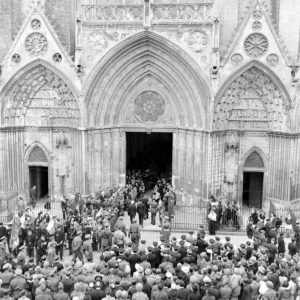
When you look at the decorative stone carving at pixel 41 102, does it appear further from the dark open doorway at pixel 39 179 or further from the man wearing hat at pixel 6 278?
the man wearing hat at pixel 6 278

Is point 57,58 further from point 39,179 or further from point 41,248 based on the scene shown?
point 41,248

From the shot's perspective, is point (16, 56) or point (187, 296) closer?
point (187, 296)

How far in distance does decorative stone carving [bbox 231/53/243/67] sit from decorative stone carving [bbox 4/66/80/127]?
30.6ft

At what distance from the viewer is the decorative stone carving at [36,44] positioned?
84.3ft

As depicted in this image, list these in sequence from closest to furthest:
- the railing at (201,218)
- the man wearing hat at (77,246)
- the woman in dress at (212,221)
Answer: the man wearing hat at (77,246) < the woman in dress at (212,221) < the railing at (201,218)

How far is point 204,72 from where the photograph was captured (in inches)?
985

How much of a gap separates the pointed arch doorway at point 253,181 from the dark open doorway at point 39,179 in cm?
1283

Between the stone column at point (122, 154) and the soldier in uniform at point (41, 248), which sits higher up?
the stone column at point (122, 154)

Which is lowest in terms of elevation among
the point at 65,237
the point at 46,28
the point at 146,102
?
the point at 65,237

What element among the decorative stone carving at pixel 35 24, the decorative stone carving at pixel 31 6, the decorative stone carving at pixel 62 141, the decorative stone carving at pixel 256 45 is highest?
the decorative stone carving at pixel 31 6

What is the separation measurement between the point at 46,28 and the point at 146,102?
23.6ft

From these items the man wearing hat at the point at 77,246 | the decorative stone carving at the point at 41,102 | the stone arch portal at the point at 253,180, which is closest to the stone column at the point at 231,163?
the stone arch portal at the point at 253,180

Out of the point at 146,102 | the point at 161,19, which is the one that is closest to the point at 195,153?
the point at 146,102

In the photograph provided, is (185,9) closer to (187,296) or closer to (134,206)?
(134,206)
